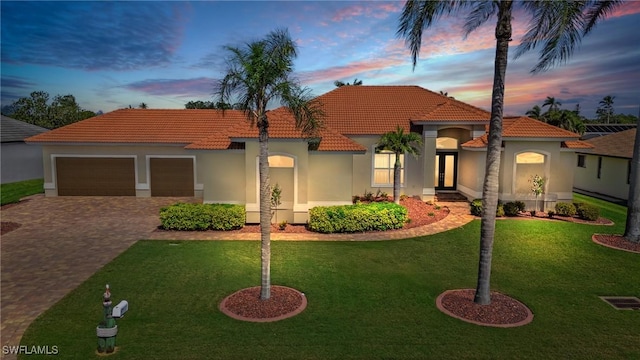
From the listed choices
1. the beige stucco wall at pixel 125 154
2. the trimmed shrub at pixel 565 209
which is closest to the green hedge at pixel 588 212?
the trimmed shrub at pixel 565 209

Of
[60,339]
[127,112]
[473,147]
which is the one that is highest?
[127,112]

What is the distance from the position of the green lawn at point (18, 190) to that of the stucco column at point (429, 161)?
936 inches

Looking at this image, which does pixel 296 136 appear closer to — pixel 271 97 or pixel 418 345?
pixel 271 97

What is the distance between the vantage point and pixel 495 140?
31.6ft

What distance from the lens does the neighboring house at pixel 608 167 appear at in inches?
1005

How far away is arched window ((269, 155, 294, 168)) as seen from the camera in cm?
1805

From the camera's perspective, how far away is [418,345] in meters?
8.18

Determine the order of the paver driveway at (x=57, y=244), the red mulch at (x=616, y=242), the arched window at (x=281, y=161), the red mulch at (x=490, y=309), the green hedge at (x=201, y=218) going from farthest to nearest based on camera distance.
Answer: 1. the arched window at (x=281, y=161)
2. the green hedge at (x=201, y=218)
3. the red mulch at (x=616, y=242)
4. the paver driveway at (x=57, y=244)
5. the red mulch at (x=490, y=309)

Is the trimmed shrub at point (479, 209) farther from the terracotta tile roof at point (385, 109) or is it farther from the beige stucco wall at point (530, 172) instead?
the terracotta tile roof at point (385, 109)

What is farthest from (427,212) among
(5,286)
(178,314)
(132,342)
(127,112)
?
(127,112)

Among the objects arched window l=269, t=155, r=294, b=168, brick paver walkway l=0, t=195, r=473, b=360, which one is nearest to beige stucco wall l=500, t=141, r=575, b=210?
brick paver walkway l=0, t=195, r=473, b=360

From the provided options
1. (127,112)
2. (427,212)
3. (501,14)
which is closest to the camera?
(501,14)

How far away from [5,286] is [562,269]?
16356 mm

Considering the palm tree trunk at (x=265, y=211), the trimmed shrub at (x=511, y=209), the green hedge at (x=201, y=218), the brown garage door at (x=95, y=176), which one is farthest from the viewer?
the brown garage door at (x=95, y=176)
